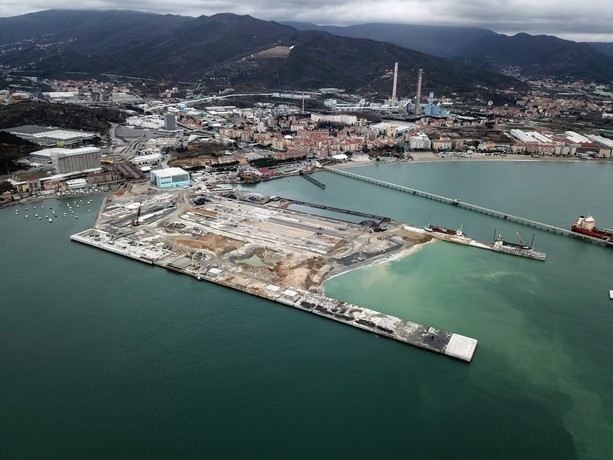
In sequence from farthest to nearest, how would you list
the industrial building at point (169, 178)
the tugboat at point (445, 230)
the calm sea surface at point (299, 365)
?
the industrial building at point (169, 178) < the tugboat at point (445, 230) < the calm sea surface at point (299, 365)

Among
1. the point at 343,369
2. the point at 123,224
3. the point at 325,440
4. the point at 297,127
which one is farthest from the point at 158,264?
the point at 297,127

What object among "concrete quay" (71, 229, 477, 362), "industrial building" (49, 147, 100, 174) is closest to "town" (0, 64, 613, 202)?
"industrial building" (49, 147, 100, 174)

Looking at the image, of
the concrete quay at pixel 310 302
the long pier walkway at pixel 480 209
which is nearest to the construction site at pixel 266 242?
the concrete quay at pixel 310 302

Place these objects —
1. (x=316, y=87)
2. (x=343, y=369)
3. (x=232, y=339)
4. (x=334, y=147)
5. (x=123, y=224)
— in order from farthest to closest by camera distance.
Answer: (x=316, y=87)
(x=334, y=147)
(x=123, y=224)
(x=232, y=339)
(x=343, y=369)

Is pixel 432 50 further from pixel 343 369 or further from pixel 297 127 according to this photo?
pixel 343 369

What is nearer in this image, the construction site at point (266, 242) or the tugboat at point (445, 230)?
the construction site at point (266, 242)

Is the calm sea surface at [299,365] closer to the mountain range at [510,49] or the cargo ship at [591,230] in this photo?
the cargo ship at [591,230]
